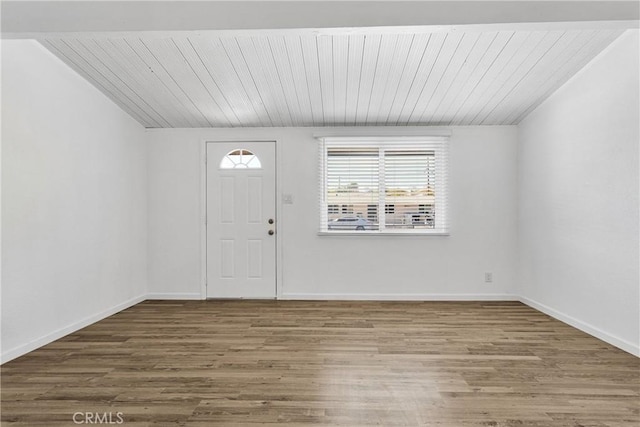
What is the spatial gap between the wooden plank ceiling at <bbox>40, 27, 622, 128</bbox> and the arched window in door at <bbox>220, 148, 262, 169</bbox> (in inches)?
18.7

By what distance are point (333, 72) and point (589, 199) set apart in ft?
8.60

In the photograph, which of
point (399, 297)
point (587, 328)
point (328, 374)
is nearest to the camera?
point (328, 374)

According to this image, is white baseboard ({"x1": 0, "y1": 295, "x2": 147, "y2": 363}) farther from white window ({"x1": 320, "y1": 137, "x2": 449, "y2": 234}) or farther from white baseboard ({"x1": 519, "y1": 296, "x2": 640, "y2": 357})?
white baseboard ({"x1": 519, "y1": 296, "x2": 640, "y2": 357})

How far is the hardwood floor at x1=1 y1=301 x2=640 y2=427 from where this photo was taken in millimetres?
1958

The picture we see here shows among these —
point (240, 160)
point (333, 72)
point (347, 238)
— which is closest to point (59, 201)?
point (240, 160)

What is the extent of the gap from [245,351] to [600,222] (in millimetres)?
3242

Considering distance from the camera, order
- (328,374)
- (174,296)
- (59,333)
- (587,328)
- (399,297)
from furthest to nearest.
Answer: (174,296), (399,297), (587,328), (59,333), (328,374)

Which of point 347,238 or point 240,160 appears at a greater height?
point 240,160

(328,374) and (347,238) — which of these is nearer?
(328,374)

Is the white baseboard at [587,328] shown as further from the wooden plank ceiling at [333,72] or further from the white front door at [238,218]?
the white front door at [238,218]

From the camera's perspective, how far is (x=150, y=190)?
469cm

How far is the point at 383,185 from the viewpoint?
4.61 metres

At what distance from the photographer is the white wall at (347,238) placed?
454 centimetres

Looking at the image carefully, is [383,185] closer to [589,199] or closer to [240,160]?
[240,160]
